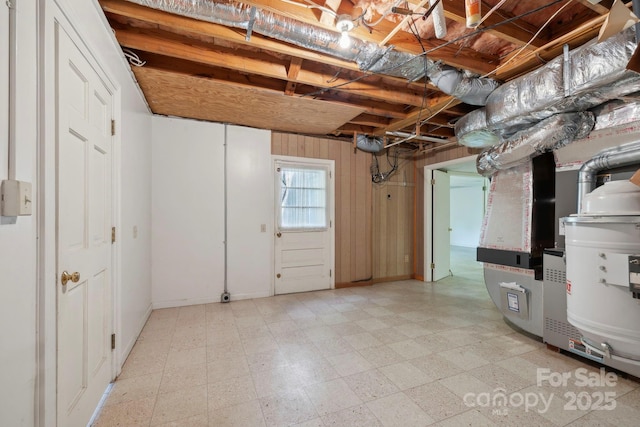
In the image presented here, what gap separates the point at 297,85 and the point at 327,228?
7.18 ft

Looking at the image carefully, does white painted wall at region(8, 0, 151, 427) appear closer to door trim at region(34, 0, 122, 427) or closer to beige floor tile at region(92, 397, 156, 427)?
A: door trim at region(34, 0, 122, 427)

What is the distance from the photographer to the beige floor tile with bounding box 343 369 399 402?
1.75 metres

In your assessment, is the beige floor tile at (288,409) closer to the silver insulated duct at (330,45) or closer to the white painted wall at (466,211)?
the silver insulated duct at (330,45)

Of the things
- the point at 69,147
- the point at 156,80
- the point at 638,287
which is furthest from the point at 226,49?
the point at 638,287

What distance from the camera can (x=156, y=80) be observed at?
2516mm

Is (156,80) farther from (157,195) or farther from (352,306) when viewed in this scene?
(352,306)

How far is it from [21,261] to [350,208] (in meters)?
3.85

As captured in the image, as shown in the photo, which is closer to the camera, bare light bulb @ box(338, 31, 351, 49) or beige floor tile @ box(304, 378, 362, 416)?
beige floor tile @ box(304, 378, 362, 416)

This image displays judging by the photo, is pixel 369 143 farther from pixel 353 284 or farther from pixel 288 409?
pixel 288 409

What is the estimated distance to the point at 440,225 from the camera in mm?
4918

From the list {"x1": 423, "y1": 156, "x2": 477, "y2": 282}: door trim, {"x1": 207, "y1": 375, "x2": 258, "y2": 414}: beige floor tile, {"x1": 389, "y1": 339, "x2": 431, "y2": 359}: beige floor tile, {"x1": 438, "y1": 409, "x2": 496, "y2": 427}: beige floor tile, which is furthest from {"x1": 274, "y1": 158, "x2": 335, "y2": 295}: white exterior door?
{"x1": 438, "y1": 409, "x2": 496, "y2": 427}: beige floor tile

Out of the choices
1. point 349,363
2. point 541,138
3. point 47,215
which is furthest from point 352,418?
point 541,138

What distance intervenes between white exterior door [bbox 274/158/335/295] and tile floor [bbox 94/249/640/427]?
0.94 metres

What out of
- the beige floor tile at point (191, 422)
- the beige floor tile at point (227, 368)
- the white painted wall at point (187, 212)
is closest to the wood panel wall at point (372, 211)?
the white painted wall at point (187, 212)
